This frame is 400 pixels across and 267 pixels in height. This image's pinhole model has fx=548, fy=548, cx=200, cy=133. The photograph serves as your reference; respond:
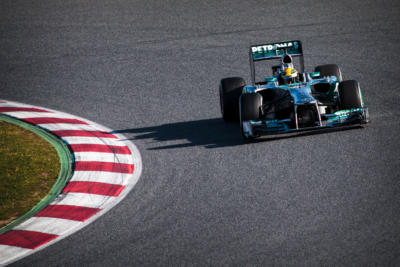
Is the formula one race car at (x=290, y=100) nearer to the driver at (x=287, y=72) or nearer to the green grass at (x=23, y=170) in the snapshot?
the driver at (x=287, y=72)

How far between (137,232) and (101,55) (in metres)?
10.3

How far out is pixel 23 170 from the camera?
9.43 meters

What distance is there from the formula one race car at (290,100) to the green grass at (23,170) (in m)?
3.47

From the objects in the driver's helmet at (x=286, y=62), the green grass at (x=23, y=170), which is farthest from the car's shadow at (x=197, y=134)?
the green grass at (x=23, y=170)

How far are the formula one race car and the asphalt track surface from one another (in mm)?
315

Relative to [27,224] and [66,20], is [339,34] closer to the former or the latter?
[66,20]

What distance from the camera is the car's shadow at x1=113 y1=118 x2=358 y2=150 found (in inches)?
389

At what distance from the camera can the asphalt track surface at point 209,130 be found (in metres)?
6.45

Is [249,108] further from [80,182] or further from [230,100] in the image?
[80,182]

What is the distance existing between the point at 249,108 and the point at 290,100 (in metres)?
0.75

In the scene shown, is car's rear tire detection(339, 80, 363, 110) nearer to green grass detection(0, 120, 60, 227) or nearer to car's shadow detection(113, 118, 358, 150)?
car's shadow detection(113, 118, 358, 150)

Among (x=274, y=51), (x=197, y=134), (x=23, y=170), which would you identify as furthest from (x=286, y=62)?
(x=23, y=170)

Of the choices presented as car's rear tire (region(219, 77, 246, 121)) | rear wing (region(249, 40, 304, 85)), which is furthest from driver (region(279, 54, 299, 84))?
car's rear tire (region(219, 77, 246, 121))

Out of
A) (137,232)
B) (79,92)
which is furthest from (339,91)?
(79,92)
